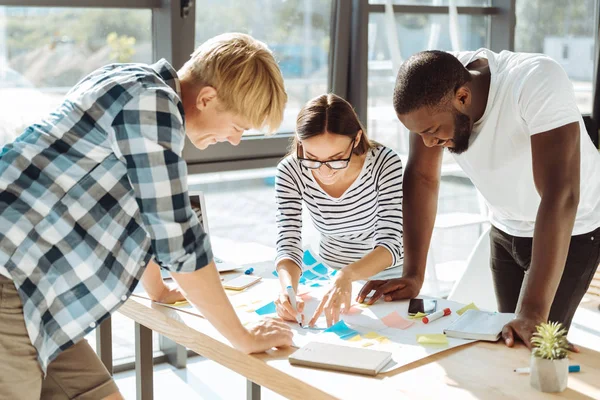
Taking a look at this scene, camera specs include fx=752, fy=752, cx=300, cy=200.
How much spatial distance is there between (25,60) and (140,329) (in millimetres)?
1392

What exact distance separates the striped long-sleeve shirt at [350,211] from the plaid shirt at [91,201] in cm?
85

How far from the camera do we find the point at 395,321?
193cm

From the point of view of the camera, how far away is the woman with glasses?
7.59ft

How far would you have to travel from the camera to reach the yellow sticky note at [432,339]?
69.1 inches

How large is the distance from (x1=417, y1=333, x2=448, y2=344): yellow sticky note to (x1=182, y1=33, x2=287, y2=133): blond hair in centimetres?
62

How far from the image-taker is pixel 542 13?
4793 mm

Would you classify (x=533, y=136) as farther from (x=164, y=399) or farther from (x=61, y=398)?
(x=164, y=399)

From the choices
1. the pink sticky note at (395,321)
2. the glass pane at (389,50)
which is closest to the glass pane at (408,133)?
the glass pane at (389,50)

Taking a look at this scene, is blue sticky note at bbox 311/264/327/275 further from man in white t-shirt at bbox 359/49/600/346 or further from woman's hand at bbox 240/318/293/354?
woman's hand at bbox 240/318/293/354

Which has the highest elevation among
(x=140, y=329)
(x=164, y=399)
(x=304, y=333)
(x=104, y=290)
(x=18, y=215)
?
(x=18, y=215)

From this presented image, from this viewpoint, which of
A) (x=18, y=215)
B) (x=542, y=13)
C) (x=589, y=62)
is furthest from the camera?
(x=589, y=62)

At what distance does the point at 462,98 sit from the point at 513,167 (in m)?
0.27

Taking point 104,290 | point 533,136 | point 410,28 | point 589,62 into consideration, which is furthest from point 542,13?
point 104,290

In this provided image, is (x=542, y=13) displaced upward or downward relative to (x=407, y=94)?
upward
